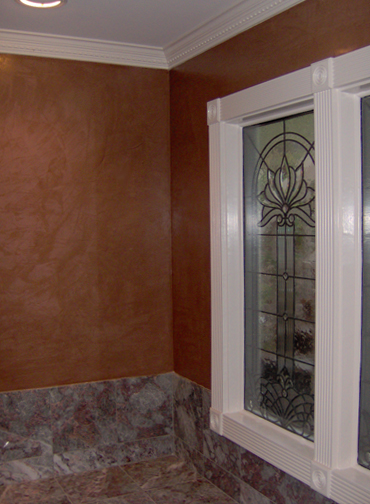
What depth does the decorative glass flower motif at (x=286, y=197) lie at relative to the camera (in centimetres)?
243

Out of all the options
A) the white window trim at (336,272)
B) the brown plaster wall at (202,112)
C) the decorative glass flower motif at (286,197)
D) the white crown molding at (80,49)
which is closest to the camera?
the white window trim at (336,272)

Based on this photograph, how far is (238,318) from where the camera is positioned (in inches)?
114

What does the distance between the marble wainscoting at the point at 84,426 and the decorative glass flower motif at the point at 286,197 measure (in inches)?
54.2

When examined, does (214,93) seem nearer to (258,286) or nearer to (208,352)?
(258,286)

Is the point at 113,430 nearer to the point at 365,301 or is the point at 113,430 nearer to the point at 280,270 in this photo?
the point at 280,270

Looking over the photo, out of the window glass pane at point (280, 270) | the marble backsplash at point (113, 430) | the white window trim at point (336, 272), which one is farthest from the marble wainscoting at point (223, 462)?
the window glass pane at point (280, 270)

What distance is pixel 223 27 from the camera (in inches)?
110

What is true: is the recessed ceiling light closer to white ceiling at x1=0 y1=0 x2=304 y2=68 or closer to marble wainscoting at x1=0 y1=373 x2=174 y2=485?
white ceiling at x1=0 y1=0 x2=304 y2=68

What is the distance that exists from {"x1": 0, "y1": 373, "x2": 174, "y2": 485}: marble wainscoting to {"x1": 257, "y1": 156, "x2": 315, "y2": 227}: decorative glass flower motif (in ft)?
4.52

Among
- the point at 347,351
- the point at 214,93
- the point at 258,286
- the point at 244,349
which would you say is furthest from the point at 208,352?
the point at 214,93

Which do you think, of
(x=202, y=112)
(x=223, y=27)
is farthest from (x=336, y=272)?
(x=223, y=27)

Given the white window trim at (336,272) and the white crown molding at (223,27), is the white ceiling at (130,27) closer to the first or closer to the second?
the white crown molding at (223,27)

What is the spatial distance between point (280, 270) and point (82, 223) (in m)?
1.27

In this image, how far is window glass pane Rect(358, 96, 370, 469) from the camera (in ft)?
6.99
